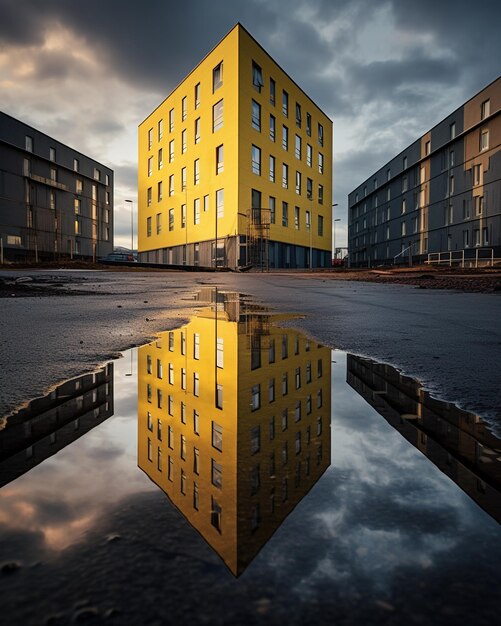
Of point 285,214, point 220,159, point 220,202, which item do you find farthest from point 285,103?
point 220,202

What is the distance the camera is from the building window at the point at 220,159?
3309 cm

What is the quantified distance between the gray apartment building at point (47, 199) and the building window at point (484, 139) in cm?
3628

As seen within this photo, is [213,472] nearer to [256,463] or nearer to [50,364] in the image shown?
[256,463]

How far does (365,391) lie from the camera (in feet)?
6.47

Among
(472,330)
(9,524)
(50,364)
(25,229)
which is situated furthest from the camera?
(25,229)

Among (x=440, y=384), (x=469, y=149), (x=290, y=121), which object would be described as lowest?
(x=440, y=384)

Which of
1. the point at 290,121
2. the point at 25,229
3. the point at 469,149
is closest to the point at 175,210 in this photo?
the point at 290,121

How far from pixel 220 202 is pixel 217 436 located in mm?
33338

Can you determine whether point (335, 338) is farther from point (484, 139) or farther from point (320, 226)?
point (320, 226)

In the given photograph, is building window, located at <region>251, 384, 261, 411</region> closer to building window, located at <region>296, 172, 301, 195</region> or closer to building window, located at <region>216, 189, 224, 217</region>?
building window, located at <region>216, 189, 224, 217</region>

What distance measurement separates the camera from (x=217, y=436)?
4.37ft

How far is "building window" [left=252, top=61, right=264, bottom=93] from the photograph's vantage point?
106ft

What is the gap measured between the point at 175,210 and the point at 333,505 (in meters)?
41.9

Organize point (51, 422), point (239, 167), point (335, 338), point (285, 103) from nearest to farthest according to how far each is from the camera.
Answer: point (51, 422), point (335, 338), point (239, 167), point (285, 103)
